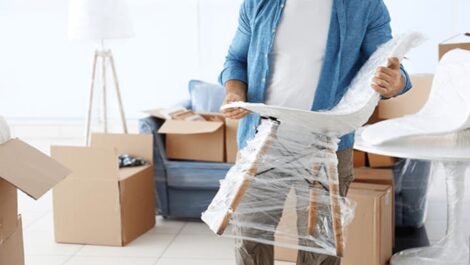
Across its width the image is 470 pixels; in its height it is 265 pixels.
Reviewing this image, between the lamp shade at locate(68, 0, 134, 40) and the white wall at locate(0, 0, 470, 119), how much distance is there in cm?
118

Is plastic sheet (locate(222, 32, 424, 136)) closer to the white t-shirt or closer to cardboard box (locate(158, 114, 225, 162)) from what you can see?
the white t-shirt

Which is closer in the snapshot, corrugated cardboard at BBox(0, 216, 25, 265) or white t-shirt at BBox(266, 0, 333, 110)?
white t-shirt at BBox(266, 0, 333, 110)

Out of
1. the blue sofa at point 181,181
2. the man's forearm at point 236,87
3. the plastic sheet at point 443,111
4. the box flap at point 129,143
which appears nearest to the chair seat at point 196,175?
the blue sofa at point 181,181

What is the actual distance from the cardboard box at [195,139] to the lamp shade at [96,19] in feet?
2.05

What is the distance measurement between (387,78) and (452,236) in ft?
Answer: 4.58

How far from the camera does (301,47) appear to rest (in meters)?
2.01

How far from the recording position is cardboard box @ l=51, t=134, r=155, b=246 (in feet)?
11.0

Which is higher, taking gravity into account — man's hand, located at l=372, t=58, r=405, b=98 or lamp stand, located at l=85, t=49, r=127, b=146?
man's hand, located at l=372, t=58, r=405, b=98

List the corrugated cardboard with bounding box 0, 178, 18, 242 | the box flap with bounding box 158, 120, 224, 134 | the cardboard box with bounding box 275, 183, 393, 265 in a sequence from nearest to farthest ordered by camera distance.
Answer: the corrugated cardboard with bounding box 0, 178, 18, 242 → the cardboard box with bounding box 275, 183, 393, 265 → the box flap with bounding box 158, 120, 224, 134

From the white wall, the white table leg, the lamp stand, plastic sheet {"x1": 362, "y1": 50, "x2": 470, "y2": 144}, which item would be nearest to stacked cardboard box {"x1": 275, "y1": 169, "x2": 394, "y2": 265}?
the white table leg

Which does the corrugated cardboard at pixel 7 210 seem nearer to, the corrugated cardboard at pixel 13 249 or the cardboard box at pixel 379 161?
the corrugated cardboard at pixel 13 249

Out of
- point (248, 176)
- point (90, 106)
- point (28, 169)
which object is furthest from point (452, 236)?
point (90, 106)

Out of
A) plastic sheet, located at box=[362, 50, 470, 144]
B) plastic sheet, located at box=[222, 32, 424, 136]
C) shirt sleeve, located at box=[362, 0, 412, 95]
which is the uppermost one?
shirt sleeve, located at box=[362, 0, 412, 95]

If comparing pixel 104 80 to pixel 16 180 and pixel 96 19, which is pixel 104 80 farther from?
pixel 16 180
